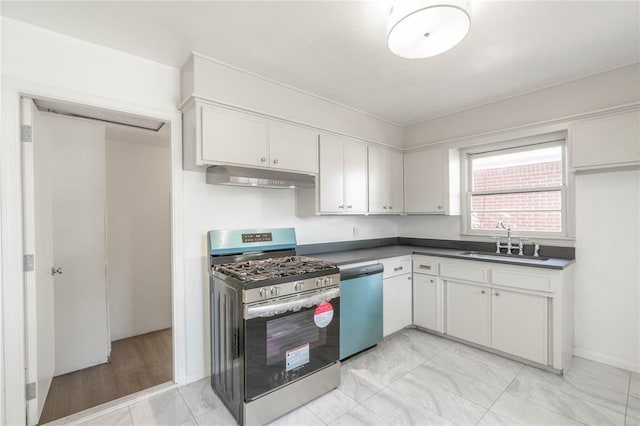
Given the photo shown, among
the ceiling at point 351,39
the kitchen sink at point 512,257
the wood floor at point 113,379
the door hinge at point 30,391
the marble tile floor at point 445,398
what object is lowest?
the wood floor at point 113,379

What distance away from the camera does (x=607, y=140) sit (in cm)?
246

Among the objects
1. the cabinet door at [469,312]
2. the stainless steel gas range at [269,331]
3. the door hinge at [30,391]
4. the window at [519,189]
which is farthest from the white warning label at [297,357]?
the window at [519,189]

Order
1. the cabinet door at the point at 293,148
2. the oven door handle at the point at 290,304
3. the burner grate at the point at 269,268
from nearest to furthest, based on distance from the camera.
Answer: the oven door handle at the point at 290,304
the burner grate at the point at 269,268
the cabinet door at the point at 293,148

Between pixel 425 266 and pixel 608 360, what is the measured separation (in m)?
1.70

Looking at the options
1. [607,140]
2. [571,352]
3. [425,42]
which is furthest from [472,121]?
[571,352]

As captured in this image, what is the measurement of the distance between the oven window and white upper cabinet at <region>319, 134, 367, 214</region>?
1162 mm

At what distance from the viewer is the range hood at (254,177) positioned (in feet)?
7.23

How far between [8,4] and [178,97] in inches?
39.0

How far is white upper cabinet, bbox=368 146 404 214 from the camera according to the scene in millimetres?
3465

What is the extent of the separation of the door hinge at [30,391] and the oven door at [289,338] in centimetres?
142

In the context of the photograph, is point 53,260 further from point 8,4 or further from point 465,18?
point 465,18

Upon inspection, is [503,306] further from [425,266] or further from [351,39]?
[351,39]

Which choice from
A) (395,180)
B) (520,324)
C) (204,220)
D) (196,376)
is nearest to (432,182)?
(395,180)

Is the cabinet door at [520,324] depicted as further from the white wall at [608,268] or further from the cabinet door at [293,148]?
the cabinet door at [293,148]
